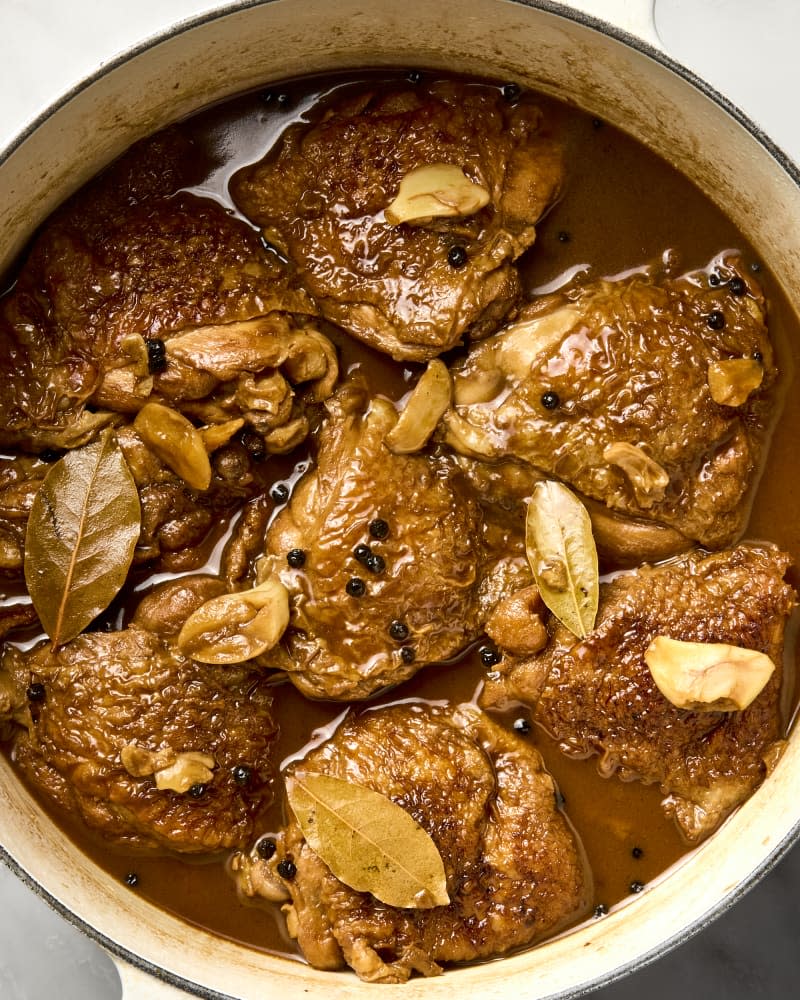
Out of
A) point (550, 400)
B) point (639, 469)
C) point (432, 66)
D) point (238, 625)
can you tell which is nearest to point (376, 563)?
point (238, 625)

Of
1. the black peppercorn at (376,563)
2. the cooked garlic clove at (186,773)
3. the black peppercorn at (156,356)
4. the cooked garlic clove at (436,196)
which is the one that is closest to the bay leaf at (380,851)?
the cooked garlic clove at (186,773)

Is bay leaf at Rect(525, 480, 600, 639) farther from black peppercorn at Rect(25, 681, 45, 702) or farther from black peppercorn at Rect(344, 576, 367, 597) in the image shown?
black peppercorn at Rect(25, 681, 45, 702)

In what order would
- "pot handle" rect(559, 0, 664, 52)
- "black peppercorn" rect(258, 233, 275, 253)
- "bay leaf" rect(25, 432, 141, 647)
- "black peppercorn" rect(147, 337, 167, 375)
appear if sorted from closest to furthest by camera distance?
"pot handle" rect(559, 0, 664, 52)
"black peppercorn" rect(147, 337, 167, 375)
"bay leaf" rect(25, 432, 141, 647)
"black peppercorn" rect(258, 233, 275, 253)

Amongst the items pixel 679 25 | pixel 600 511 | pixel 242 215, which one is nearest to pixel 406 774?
pixel 600 511

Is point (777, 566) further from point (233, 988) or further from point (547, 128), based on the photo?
point (233, 988)

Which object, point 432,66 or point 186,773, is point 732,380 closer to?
point 432,66

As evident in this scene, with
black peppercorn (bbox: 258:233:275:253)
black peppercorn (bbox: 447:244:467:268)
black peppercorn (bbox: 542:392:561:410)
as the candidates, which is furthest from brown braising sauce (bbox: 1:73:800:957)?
black peppercorn (bbox: 542:392:561:410)

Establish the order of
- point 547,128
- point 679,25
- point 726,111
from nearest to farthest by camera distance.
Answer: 1. point 726,111
2. point 547,128
3. point 679,25
